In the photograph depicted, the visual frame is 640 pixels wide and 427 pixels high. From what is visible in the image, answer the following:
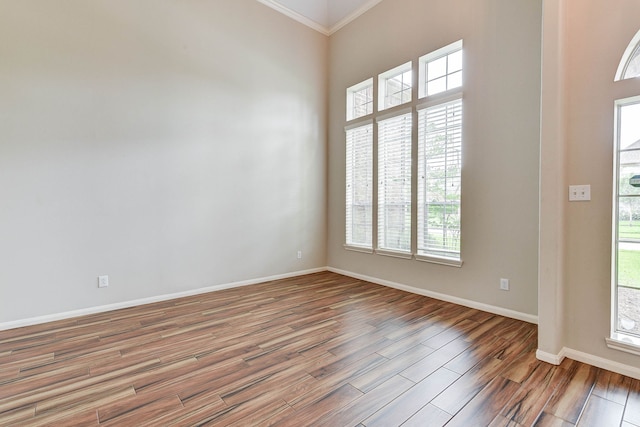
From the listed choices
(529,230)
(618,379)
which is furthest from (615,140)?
(618,379)

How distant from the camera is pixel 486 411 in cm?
161

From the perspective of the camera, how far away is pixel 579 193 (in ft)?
6.98

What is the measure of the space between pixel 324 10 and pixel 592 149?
442cm

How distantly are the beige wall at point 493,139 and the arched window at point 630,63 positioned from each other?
28.9 inches

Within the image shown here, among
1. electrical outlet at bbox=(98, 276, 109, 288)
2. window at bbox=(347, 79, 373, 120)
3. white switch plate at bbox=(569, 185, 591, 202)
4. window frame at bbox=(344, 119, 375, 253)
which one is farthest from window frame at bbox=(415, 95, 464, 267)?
electrical outlet at bbox=(98, 276, 109, 288)

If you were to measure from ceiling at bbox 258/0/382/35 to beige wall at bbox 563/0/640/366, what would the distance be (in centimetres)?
295

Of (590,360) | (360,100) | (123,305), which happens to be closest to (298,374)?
(590,360)

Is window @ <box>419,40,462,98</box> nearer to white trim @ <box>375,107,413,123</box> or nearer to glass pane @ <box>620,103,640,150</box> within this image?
white trim @ <box>375,107,413,123</box>

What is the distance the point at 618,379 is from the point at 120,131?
15.9ft

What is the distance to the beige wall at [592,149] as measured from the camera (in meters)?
2.00

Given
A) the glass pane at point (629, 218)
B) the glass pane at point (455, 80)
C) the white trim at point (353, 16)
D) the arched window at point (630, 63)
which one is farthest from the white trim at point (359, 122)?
the glass pane at point (629, 218)

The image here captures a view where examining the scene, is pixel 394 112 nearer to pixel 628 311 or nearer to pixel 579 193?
pixel 579 193

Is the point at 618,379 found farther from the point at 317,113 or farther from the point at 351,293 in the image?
the point at 317,113

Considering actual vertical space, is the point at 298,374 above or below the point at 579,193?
below
